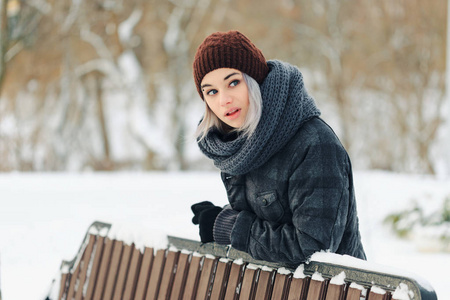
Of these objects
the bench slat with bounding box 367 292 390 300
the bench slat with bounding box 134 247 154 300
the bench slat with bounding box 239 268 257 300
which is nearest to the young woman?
the bench slat with bounding box 239 268 257 300

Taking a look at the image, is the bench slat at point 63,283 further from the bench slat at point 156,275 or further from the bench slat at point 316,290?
the bench slat at point 316,290

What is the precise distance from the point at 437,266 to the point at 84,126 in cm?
1343

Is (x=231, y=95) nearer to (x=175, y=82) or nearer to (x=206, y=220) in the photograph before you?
(x=206, y=220)

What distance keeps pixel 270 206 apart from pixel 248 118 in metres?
0.33

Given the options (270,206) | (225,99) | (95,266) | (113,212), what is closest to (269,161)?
(270,206)

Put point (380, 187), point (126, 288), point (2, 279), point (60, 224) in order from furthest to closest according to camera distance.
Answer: point (380, 187), point (60, 224), point (2, 279), point (126, 288)

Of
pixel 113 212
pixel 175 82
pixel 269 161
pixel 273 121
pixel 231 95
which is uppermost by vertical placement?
pixel 175 82

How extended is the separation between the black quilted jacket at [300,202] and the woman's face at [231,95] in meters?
0.23

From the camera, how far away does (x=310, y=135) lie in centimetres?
190

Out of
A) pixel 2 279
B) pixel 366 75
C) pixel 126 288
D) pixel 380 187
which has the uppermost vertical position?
pixel 366 75

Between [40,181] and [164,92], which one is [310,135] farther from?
[164,92]

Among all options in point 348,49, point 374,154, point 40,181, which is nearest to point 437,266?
point 40,181

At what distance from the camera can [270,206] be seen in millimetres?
1956

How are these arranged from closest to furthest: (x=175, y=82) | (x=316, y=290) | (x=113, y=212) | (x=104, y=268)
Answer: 1. (x=316, y=290)
2. (x=104, y=268)
3. (x=113, y=212)
4. (x=175, y=82)
